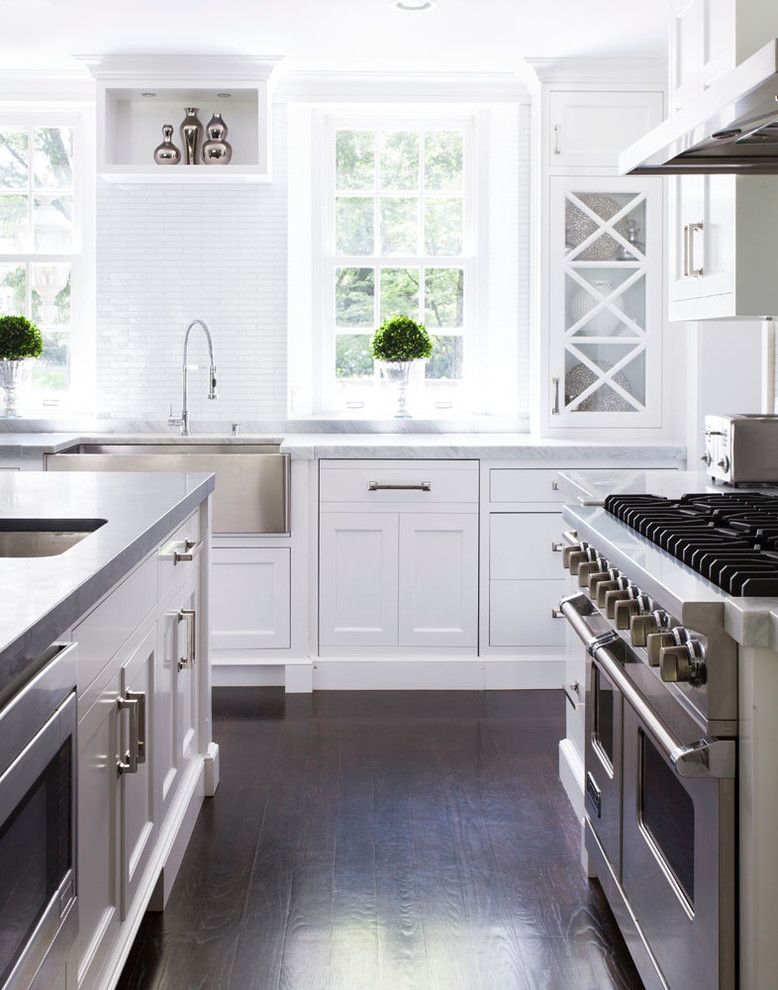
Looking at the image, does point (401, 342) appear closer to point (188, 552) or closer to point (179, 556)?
point (188, 552)

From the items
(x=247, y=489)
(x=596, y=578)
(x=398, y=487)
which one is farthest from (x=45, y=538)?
(x=398, y=487)

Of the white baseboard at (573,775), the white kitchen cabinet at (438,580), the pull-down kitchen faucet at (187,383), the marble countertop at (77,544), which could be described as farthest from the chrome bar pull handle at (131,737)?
the pull-down kitchen faucet at (187,383)

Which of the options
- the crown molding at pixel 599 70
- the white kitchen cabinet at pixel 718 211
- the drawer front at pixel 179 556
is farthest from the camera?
the crown molding at pixel 599 70

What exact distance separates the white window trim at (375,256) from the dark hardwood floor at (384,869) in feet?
6.04

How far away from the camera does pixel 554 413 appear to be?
4.93 m

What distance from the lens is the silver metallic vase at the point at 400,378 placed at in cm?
523

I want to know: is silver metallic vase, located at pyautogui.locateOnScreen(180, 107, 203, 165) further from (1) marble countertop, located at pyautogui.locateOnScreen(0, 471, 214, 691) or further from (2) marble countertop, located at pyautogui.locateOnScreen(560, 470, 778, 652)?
(2) marble countertop, located at pyautogui.locateOnScreen(560, 470, 778, 652)

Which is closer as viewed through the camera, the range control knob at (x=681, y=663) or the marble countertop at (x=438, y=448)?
the range control knob at (x=681, y=663)

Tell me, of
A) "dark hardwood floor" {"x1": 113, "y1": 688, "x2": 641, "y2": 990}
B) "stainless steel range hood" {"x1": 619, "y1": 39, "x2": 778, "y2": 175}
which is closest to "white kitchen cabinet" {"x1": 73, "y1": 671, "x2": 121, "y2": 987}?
"dark hardwood floor" {"x1": 113, "y1": 688, "x2": 641, "y2": 990}

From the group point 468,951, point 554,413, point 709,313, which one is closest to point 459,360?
point 554,413

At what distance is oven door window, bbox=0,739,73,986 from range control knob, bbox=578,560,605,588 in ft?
3.97

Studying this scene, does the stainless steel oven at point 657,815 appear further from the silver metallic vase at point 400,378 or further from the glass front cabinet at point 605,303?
the silver metallic vase at point 400,378

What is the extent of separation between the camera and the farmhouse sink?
7.81 feet

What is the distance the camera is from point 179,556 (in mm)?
2793
